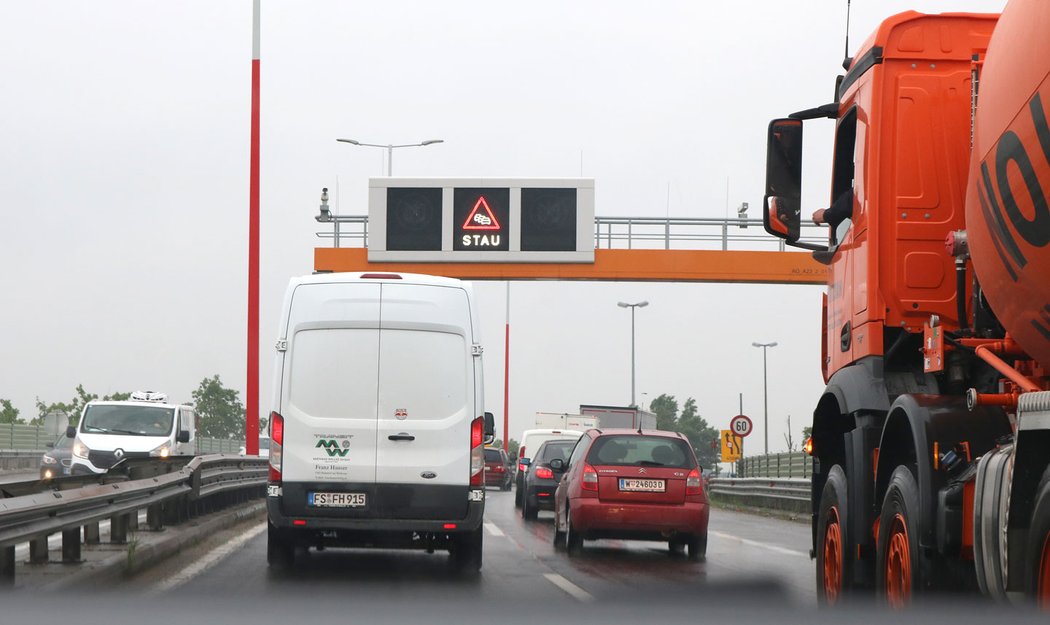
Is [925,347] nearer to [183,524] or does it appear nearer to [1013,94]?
[1013,94]

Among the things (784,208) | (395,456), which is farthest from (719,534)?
(784,208)

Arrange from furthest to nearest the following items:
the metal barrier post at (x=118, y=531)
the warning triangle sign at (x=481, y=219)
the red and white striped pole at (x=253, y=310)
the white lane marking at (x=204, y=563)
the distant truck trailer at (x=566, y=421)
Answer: the distant truck trailer at (x=566, y=421) < the warning triangle sign at (x=481, y=219) < the red and white striped pole at (x=253, y=310) < the metal barrier post at (x=118, y=531) < the white lane marking at (x=204, y=563)

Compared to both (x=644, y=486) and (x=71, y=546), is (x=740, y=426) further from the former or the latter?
(x=71, y=546)

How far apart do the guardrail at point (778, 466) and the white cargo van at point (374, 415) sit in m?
18.3

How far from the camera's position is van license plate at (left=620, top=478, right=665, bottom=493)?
52.7 feet

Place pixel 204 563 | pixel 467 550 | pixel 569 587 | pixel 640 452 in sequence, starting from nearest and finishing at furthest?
pixel 569 587
pixel 467 550
pixel 204 563
pixel 640 452

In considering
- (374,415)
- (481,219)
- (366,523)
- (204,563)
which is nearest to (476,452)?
(374,415)

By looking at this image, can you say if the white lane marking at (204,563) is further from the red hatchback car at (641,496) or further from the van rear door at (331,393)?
the red hatchback car at (641,496)

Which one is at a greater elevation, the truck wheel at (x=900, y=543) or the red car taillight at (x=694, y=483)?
the truck wheel at (x=900, y=543)

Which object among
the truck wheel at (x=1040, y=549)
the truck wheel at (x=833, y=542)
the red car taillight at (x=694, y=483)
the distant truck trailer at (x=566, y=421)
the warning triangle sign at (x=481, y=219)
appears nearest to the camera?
the truck wheel at (x=1040, y=549)

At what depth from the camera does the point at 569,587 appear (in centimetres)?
1184

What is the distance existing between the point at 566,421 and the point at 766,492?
16741mm

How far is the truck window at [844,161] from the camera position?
9.20 m

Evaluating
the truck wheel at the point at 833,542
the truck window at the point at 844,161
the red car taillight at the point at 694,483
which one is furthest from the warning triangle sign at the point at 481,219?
the truck wheel at the point at 833,542
